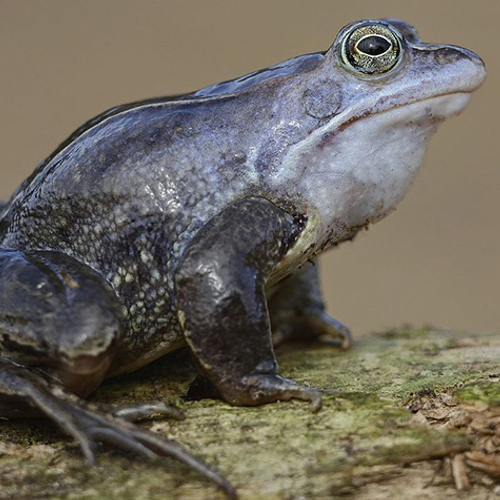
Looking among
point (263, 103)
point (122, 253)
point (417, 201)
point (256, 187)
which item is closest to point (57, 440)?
point (122, 253)

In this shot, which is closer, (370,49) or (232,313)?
(232,313)

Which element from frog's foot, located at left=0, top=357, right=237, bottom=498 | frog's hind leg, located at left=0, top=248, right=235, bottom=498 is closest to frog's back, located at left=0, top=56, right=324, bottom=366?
frog's hind leg, located at left=0, top=248, right=235, bottom=498

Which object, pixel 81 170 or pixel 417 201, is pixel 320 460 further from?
pixel 417 201

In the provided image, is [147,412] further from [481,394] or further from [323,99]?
[323,99]

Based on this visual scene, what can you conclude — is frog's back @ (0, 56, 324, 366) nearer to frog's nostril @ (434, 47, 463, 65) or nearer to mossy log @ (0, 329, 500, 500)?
mossy log @ (0, 329, 500, 500)

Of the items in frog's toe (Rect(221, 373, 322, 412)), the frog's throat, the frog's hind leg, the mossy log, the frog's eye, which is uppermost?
the frog's eye

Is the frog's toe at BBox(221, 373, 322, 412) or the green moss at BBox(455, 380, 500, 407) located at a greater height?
the frog's toe at BBox(221, 373, 322, 412)

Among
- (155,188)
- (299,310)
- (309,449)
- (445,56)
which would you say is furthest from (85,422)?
(445,56)
